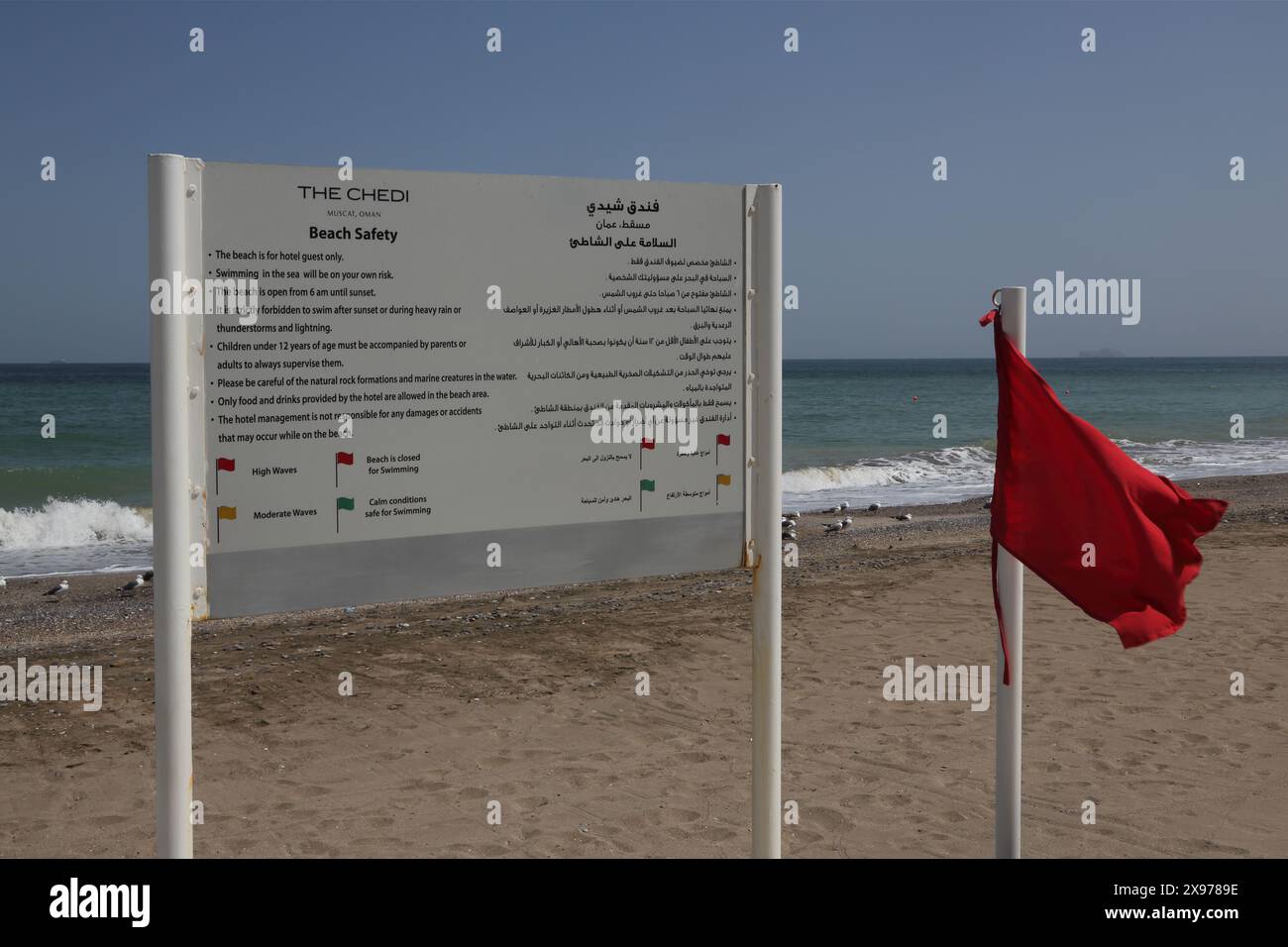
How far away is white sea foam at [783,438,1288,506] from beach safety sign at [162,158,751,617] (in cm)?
1790

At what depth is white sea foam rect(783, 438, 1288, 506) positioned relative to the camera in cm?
2286

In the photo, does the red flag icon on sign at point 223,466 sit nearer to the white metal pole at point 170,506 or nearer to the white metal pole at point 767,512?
the white metal pole at point 170,506

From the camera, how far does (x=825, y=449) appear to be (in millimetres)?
34219

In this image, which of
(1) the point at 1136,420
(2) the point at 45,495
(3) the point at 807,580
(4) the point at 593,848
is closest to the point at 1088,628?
(3) the point at 807,580

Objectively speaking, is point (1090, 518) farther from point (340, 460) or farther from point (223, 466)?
point (223, 466)

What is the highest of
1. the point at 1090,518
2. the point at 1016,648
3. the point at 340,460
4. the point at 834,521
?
the point at 340,460

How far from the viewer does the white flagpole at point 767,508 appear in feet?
11.8

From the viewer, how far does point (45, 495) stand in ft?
74.6

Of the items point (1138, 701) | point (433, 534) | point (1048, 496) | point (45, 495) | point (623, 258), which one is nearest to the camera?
point (433, 534)

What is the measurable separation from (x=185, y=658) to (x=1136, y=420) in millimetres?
49422

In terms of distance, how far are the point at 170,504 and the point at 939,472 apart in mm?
25738

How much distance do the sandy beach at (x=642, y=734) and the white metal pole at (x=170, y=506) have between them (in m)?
1.81

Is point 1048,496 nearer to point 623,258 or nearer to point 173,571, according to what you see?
point 623,258

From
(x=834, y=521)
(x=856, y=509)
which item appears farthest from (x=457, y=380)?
(x=856, y=509)
